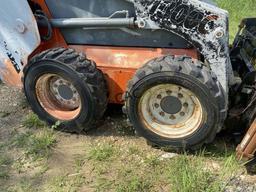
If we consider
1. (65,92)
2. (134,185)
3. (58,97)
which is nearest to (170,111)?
(134,185)

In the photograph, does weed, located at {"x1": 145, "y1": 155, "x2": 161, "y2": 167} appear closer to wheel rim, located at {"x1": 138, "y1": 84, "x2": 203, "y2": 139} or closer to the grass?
the grass

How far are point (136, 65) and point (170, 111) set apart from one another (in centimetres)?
55

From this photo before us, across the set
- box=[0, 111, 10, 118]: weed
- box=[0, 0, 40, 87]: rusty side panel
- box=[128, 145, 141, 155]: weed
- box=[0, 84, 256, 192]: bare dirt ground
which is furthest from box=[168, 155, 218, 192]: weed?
box=[0, 111, 10, 118]: weed

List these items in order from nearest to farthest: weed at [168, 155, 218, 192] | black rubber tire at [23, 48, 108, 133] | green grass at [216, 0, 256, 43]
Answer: weed at [168, 155, 218, 192], black rubber tire at [23, 48, 108, 133], green grass at [216, 0, 256, 43]

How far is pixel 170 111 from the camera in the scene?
463 cm

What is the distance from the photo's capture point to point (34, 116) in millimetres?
5457

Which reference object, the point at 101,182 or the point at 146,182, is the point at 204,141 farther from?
the point at 101,182

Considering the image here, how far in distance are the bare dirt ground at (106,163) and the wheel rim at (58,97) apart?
226mm

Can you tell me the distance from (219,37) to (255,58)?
1159mm

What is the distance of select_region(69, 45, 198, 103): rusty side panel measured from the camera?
4754 mm

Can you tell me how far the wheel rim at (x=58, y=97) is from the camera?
16.4 feet

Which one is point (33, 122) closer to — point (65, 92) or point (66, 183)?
point (65, 92)

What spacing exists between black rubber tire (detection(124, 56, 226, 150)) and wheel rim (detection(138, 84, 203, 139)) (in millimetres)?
68

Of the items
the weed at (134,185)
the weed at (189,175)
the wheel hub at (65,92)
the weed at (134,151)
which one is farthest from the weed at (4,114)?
the weed at (189,175)
